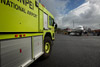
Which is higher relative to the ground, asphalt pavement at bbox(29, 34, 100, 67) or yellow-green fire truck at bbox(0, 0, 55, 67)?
yellow-green fire truck at bbox(0, 0, 55, 67)

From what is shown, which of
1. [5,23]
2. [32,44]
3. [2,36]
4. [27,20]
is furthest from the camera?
[32,44]

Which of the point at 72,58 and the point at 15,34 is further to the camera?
the point at 72,58

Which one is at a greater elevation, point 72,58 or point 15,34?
point 15,34

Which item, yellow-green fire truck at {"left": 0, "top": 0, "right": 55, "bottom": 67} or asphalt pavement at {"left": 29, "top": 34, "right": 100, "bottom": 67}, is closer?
yellow-green fire truck at {"left": 0, "top": 0, "right": 55, "bottom": 67}

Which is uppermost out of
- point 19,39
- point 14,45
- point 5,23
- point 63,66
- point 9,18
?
point 9,18

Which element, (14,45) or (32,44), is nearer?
(14,45)

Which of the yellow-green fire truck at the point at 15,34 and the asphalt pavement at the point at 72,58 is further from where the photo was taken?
the asphalt pavement at the point at 72,58

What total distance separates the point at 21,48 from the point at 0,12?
92cm

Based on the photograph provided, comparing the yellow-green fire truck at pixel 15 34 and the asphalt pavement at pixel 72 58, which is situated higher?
the yellow-green fire truck at pixel 15 34

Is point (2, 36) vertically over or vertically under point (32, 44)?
over

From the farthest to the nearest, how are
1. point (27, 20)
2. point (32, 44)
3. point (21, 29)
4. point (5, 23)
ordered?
point (32, 44)
point (27, 20)
point (21, 29)
point (5, 23)

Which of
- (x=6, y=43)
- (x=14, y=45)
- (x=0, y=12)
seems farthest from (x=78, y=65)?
(x=0, y=12)

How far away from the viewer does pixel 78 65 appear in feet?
8.41

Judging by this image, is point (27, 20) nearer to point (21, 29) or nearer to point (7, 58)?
point (21, 29)
